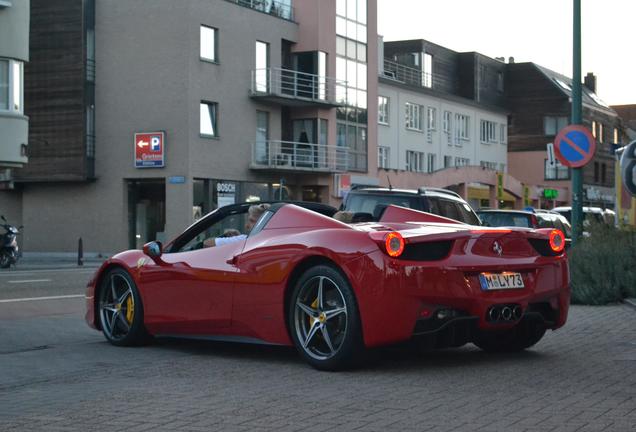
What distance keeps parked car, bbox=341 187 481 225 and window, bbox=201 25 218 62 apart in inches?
1141

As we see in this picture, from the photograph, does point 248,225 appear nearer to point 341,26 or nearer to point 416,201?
point 416,201

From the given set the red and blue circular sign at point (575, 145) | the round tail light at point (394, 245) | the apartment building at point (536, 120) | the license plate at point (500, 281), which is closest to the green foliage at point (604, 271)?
the red and blue circular sign at point (575, 145)

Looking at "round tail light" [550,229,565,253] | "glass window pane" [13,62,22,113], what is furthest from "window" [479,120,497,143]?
"round tail light" [550,229,565,253]

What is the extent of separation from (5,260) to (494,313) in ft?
83.5

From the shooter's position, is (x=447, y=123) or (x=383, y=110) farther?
(x=447, y=123)

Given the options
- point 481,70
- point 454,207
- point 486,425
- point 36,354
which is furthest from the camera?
point 481,70

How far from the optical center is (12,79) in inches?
1246

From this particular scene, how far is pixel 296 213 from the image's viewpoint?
8586 millimetres

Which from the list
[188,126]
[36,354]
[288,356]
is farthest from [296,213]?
[188,126]

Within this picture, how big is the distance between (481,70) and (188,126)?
40452 mm

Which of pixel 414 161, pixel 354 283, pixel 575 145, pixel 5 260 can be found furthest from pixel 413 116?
pixel 354 283

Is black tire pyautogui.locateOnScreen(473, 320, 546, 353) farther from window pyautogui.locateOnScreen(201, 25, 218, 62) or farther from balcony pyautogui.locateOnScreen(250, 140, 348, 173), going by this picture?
balcony pyautogui.locateOnScreen(250, 140, 348, 173)

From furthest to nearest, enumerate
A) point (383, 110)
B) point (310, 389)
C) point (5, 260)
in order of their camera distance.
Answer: point (383, 110) → point (5, 260) → point (310, 389)

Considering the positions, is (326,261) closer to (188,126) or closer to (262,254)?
(262,254)
